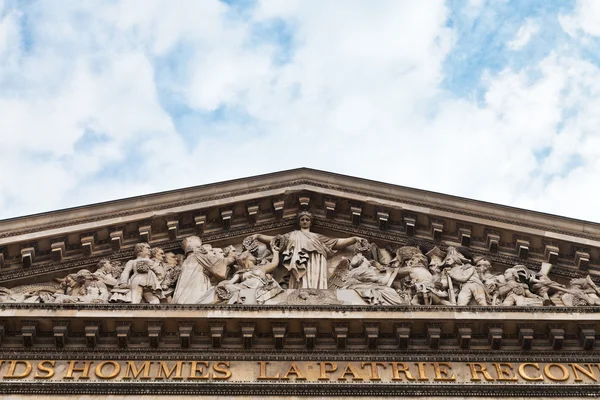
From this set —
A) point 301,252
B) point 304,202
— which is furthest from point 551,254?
point 304,202

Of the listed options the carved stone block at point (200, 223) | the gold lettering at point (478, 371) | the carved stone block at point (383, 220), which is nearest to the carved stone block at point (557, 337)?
the gold lettering at point (478, 371)

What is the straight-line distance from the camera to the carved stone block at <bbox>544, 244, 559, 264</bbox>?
24.4 m

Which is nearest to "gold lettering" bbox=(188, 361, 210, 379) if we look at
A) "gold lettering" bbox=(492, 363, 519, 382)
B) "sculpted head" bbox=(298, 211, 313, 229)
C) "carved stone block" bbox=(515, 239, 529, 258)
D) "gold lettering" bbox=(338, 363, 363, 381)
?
"gold lettering" bbox=(338, 363, 363, 381)

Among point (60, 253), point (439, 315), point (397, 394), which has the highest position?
point (60, 253)

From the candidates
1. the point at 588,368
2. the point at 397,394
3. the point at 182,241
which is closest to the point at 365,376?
the point at 397,394

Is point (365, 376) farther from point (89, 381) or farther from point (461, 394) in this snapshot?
point (89, 381)

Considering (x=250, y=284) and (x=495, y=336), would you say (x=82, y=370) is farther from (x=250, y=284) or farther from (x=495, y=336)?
(x=495, y=336)

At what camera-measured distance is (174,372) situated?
21031 millimetres

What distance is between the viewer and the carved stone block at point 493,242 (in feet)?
80.9

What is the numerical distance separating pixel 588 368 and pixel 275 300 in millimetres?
5877

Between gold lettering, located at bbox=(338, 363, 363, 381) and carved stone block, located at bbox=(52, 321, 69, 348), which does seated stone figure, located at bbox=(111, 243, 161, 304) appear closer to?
carved stone block, located at bbox=(52, 321, 69, 348)

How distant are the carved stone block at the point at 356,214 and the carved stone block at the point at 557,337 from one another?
17.5 ft

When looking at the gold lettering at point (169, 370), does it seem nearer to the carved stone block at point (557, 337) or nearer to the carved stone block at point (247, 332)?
the carved stone block at point (247, 332)

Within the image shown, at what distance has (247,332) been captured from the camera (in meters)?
21.5
